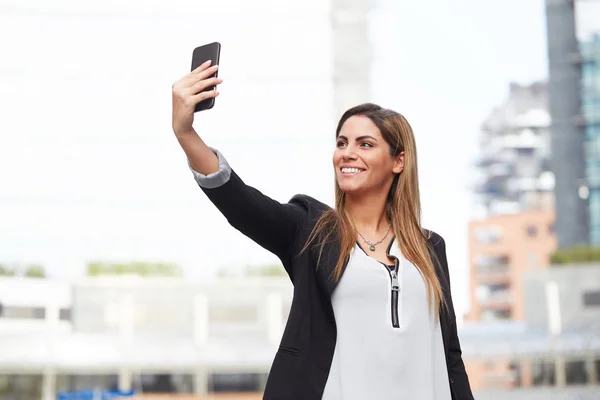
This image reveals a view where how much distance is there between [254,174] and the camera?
384 inches

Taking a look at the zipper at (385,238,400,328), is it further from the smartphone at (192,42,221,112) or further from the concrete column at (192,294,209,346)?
the concrete column at (192,294,209,346)

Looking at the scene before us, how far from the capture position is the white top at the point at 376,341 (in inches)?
41.8

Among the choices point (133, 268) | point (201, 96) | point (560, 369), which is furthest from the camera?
point (133, 268)

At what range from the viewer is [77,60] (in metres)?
10.3

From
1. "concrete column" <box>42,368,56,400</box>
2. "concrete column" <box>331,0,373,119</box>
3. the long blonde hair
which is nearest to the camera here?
the long blonde hair

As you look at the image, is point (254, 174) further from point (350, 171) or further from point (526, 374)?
point (350, 171)

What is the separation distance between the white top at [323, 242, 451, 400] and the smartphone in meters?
0.27

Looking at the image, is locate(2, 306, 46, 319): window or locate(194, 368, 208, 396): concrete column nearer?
locate(2, 306, 46, 319): window

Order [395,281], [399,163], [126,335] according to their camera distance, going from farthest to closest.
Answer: [126,335]
[399,163]
[395,281]

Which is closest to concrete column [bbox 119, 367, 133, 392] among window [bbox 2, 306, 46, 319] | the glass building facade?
window [bbox 2, 306, 46, 319]

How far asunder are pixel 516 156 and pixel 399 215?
8426 millimetres

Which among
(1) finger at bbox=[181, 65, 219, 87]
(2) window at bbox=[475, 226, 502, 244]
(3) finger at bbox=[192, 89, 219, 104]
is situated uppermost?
(2) window at bbox=[475, 226, 502, 244]

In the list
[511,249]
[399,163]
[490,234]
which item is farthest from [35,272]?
[399,163]

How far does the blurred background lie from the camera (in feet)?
29.7
